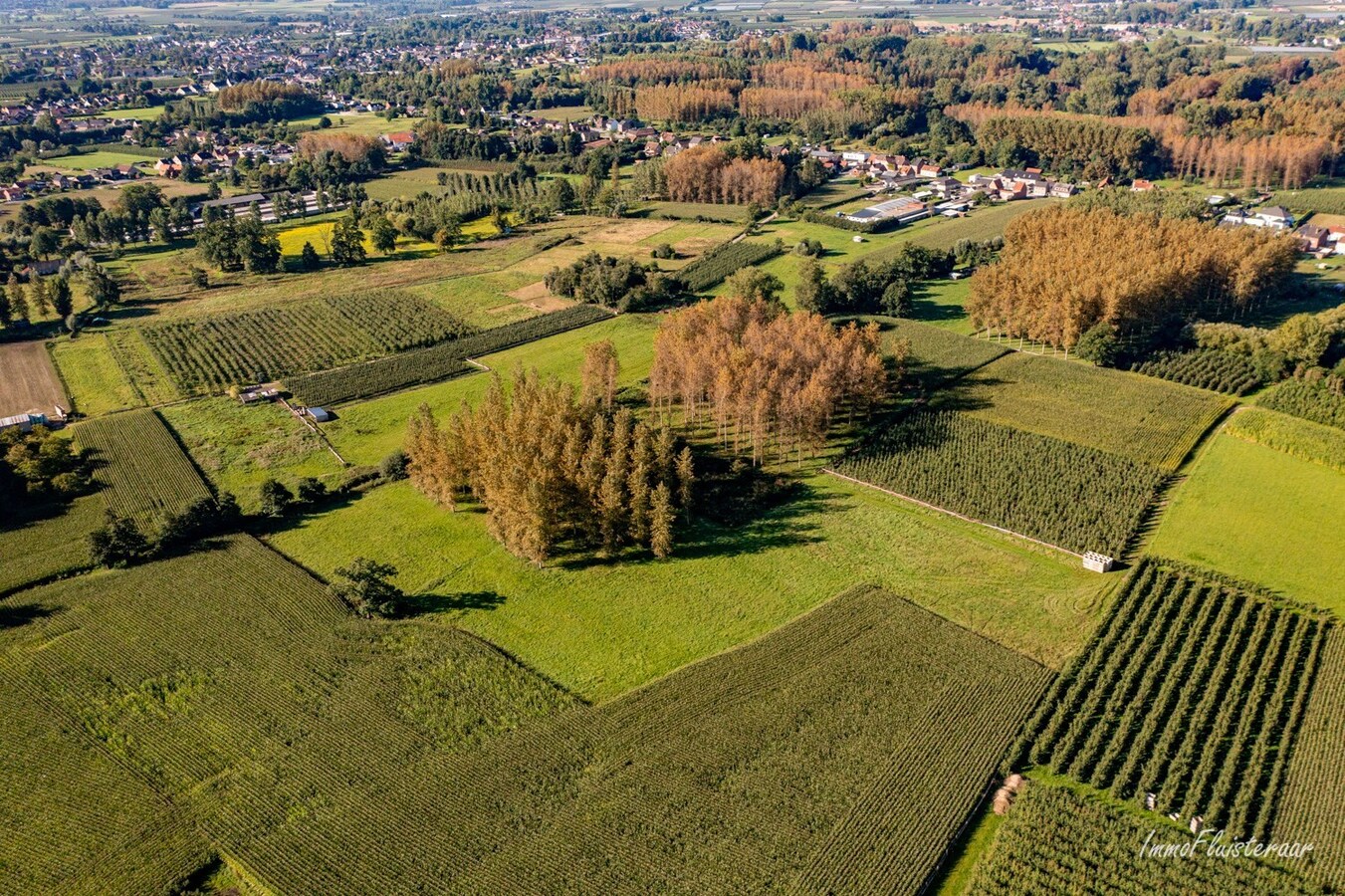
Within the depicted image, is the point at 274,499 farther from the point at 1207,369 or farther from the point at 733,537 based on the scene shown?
the point at 1207,369

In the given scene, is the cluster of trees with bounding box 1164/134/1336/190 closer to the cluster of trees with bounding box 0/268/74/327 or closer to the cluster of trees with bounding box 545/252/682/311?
the cluster of trees with bounding box 545/252/682/311

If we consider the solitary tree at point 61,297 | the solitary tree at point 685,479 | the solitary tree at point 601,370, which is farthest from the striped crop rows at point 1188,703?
the solitary tree at point 61,297

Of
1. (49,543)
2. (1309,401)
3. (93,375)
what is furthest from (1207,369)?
(93,375)

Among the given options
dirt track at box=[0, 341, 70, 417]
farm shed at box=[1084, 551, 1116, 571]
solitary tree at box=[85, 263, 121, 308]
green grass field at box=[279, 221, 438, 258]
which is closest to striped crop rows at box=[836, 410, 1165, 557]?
farm shed at box=[1084, 551, 1116, 571]

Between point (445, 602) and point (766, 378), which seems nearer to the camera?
point (445, 602)

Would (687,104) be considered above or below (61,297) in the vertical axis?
→ above
